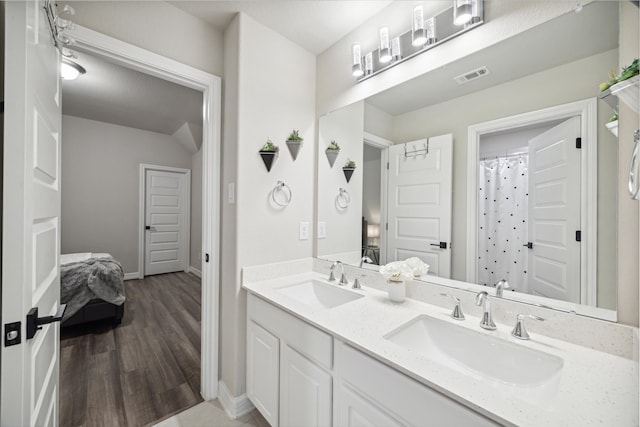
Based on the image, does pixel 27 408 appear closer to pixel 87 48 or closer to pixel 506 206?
pixel 87 48

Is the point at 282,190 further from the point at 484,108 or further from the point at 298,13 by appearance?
the point at 484,108

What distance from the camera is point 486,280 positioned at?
4.00 feet

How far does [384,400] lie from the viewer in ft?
2.85

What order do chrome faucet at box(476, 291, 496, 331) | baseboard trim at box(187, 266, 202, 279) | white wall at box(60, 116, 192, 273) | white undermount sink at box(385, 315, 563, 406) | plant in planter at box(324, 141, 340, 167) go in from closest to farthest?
white undermount sink at box(385, 315, 563, 406) → chrome faucet at box(476, 291, 496, 331) → plant in planter at box(324, 141, 340, 167) → white wall at box(60, 116, 192, 273) → baseboard trim at box(187, 266, 202, 279)

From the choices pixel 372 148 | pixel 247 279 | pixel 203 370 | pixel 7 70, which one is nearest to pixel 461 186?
pixel 372 148

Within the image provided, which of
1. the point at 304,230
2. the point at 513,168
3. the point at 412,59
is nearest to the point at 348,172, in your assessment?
the point at 304,230

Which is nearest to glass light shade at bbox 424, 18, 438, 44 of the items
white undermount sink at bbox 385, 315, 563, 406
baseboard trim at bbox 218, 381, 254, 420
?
white undermount sink at bbox 385, 315, 563, 406

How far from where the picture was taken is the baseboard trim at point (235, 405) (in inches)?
65.3

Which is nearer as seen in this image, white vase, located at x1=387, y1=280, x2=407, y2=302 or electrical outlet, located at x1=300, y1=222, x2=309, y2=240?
white vase, located at x1=387, y1=280, x2=407, y2=302

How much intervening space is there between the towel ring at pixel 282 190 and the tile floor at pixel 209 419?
1369mm

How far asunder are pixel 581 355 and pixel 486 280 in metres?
0.39

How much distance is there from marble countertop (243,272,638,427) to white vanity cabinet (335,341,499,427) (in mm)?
36

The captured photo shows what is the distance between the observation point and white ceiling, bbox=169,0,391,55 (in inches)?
62.6

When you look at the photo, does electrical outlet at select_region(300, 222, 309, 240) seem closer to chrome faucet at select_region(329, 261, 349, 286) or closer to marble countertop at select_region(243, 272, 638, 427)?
chrome faucet at select_region(329, 261, 349, 286)
